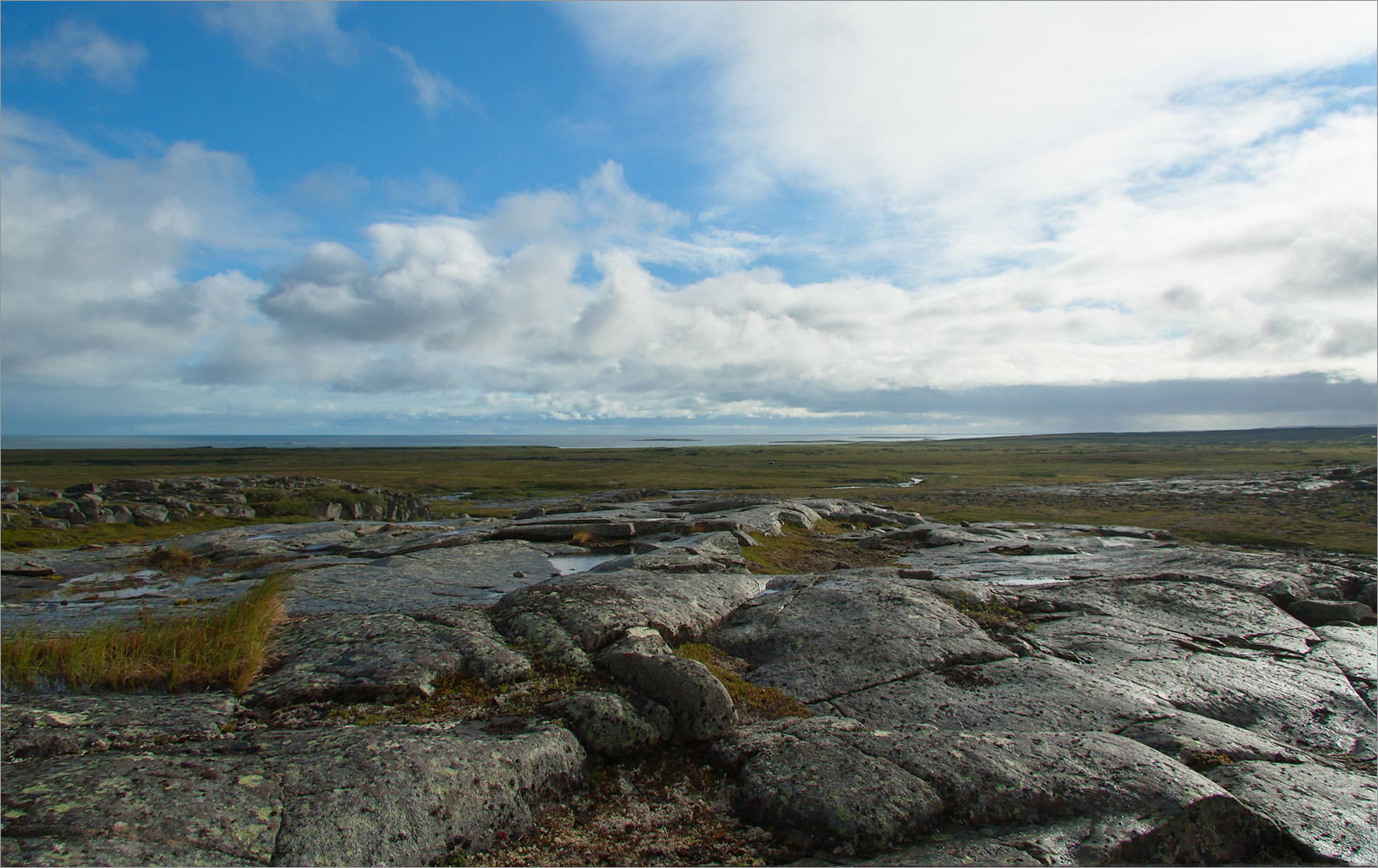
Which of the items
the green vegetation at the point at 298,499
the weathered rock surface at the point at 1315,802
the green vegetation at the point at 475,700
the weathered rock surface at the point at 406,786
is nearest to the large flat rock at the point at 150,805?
Result: the weathered rock surface at the point at 406,786

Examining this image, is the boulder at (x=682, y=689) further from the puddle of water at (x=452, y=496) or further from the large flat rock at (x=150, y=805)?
the puddle of water at (x=452, y=496)

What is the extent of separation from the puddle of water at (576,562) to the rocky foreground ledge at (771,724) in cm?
316

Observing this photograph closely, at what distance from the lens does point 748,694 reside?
9.33 meters

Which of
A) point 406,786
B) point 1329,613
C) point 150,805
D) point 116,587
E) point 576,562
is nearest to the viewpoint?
point 150,805

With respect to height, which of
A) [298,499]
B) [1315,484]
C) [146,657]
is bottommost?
[1315,484]

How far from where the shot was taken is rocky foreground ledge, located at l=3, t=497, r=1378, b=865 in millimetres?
5680

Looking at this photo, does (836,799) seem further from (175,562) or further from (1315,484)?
(1315,484)

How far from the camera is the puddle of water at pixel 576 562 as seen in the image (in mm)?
19094

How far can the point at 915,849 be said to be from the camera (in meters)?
5.79

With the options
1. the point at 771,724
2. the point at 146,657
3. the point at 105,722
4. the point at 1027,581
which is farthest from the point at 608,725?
the point at 1027,581

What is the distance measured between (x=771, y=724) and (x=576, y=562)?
13.0 metres

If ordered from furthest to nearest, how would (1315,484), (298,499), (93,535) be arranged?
(1315,484), (298,499), (93,535)

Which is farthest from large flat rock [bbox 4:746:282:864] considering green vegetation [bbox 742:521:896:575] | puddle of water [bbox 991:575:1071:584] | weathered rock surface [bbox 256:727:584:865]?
puddle of water [bbox 991:575:1071:584]

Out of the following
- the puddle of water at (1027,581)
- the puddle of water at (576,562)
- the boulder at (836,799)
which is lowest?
the puddle of water at (1027,581)
